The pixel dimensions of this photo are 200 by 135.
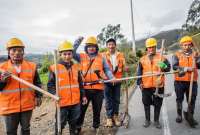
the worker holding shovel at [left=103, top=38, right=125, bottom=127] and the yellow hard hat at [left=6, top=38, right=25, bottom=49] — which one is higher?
the yellow hard hat at [left=6, top=38, right=25, bottom=49]

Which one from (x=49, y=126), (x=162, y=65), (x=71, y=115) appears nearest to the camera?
(x=71, y=115)

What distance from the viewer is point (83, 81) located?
6.39 metres

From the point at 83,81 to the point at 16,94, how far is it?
1.79 meters

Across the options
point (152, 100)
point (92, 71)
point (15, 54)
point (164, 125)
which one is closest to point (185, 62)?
point (152, 100)

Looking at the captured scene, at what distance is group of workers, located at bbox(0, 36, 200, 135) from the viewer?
493cm

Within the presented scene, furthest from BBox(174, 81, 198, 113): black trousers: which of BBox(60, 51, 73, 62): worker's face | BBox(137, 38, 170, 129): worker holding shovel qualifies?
BBox(60, 51, 73, 62): worker's face

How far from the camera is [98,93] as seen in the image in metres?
6.54

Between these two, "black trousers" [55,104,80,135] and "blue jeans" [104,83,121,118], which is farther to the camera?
"blue jeans" [104,83,121,118]

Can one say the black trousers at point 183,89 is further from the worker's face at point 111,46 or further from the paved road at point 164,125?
the worker's face at point 111,46

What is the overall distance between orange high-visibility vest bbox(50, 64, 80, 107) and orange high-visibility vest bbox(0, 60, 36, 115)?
56cm

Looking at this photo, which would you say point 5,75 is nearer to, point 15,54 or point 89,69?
point 15,54

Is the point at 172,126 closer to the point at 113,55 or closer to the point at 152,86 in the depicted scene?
the point at 152,86

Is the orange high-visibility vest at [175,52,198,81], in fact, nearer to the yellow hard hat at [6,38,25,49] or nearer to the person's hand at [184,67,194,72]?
the person's hand at [184,67,194,72]

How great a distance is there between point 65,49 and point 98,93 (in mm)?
1531
